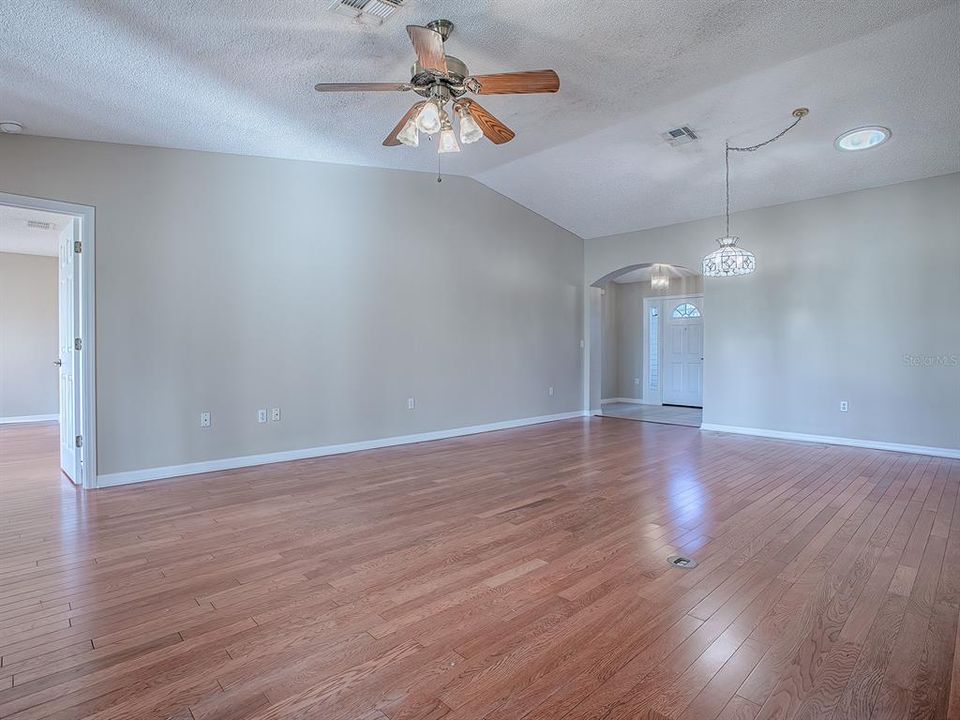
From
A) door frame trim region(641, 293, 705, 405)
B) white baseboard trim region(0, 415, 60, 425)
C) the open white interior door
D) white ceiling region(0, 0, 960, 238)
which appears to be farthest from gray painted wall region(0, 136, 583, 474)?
white baseboard trim region(0, 415, 60, 425)

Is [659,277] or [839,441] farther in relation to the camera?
[659,277]

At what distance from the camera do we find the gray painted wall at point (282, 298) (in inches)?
155

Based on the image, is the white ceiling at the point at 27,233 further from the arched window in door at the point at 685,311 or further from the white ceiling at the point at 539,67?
the arched window in door at the point at 685,311

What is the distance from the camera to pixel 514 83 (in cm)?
267

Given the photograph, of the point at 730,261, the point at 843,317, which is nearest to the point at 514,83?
the point at 730,261

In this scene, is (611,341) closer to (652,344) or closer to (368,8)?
(652,344)

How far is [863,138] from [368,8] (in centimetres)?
468

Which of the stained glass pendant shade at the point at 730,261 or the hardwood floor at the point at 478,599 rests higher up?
the stained glass pendant shade at the point at 730,261

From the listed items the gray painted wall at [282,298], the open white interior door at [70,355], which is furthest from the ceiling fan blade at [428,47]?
the open white interior door at [70,355]

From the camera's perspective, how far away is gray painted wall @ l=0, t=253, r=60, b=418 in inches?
290

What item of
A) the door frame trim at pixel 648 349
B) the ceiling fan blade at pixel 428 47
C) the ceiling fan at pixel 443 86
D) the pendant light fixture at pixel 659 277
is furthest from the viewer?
the door frame trim at pixel 648 349

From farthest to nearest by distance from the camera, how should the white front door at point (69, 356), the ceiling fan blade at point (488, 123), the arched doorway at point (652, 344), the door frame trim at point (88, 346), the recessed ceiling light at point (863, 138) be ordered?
the arched doorway at point (652, 344) < the recessed ceiling light at point (863, 138) < the white front door at point (69, 356) < the door frame trim at point (88, 346) < the ceiling fan blade at point (488, 123)

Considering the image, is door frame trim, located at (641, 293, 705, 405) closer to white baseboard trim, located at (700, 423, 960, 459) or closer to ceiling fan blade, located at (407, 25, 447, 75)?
white baseboard trim, located at (700, 423, 960, 459)

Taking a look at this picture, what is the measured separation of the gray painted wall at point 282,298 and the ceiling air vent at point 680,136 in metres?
2.47
